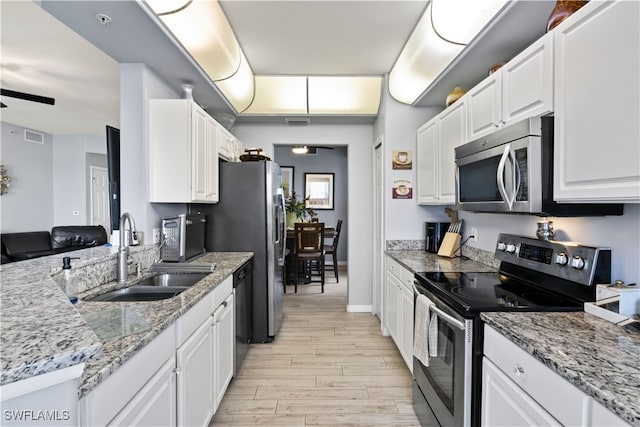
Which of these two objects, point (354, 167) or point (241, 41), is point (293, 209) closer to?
point (354, 167)

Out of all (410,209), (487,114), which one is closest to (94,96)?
(410,209)

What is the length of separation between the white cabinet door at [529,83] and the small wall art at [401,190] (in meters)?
1.57

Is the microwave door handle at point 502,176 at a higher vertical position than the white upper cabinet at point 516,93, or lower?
lower

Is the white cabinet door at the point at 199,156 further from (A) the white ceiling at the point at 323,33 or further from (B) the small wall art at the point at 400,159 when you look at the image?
(B) the small wall art at the point at 400,159

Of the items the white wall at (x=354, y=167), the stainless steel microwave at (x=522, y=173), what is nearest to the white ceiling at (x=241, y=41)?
the white wall at (x=354, y=167)

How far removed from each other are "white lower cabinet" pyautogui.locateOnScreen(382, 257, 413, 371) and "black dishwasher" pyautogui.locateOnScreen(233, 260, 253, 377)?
4.25 feet

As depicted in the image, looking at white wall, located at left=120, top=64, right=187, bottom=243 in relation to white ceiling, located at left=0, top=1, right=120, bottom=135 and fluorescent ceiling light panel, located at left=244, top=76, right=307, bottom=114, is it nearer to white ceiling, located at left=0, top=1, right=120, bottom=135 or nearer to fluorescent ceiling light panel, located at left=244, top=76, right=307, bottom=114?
white ceiling, located at left=0, top=1, right=120, bottom=135

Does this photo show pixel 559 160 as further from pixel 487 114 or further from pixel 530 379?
pixel 530 379

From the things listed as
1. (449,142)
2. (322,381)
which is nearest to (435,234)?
(449,142)

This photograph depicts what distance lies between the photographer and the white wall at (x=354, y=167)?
13.0 ft

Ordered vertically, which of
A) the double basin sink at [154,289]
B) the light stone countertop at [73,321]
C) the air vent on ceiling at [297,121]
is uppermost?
the air vent on ceiling at [297,121]

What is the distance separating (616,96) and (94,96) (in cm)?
516

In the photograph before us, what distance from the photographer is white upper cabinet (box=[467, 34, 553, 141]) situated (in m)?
1.44

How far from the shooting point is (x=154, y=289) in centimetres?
185
